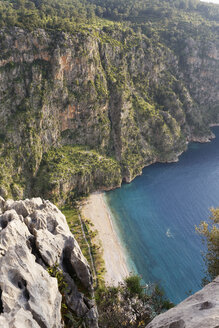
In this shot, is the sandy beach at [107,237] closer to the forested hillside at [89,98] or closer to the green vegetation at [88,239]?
the green vegetation at [88,239]

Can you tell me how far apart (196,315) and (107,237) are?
56865 millimetres

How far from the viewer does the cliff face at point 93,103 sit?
81.2 metres

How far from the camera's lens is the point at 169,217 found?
81.2 m

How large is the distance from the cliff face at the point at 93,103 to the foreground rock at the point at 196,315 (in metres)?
63.2

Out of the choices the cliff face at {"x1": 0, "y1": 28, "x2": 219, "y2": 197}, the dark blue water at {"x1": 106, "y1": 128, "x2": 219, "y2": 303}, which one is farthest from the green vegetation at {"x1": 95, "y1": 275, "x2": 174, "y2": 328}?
the cliff face at {"x1": 0, "y1": 28, "x2": 219, "y2": 197}

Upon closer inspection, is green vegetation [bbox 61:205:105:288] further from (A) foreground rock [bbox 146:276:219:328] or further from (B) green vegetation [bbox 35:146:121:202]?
(A) foreground rock [bbox 146:276:219:328]

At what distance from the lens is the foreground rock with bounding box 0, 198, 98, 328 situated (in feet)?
68.3

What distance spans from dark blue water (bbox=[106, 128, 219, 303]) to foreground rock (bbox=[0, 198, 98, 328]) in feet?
88.2

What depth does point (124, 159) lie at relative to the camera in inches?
4021

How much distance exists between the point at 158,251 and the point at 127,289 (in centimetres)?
3345

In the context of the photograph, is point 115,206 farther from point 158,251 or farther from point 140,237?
point 158,251

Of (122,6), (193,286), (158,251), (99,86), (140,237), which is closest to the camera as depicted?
(193,286)

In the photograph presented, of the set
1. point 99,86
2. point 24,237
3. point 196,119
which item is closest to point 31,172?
point 99,86

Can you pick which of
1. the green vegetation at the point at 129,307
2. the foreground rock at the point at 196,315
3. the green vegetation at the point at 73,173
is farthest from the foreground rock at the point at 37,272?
the green vegetation at the point at 73,173
